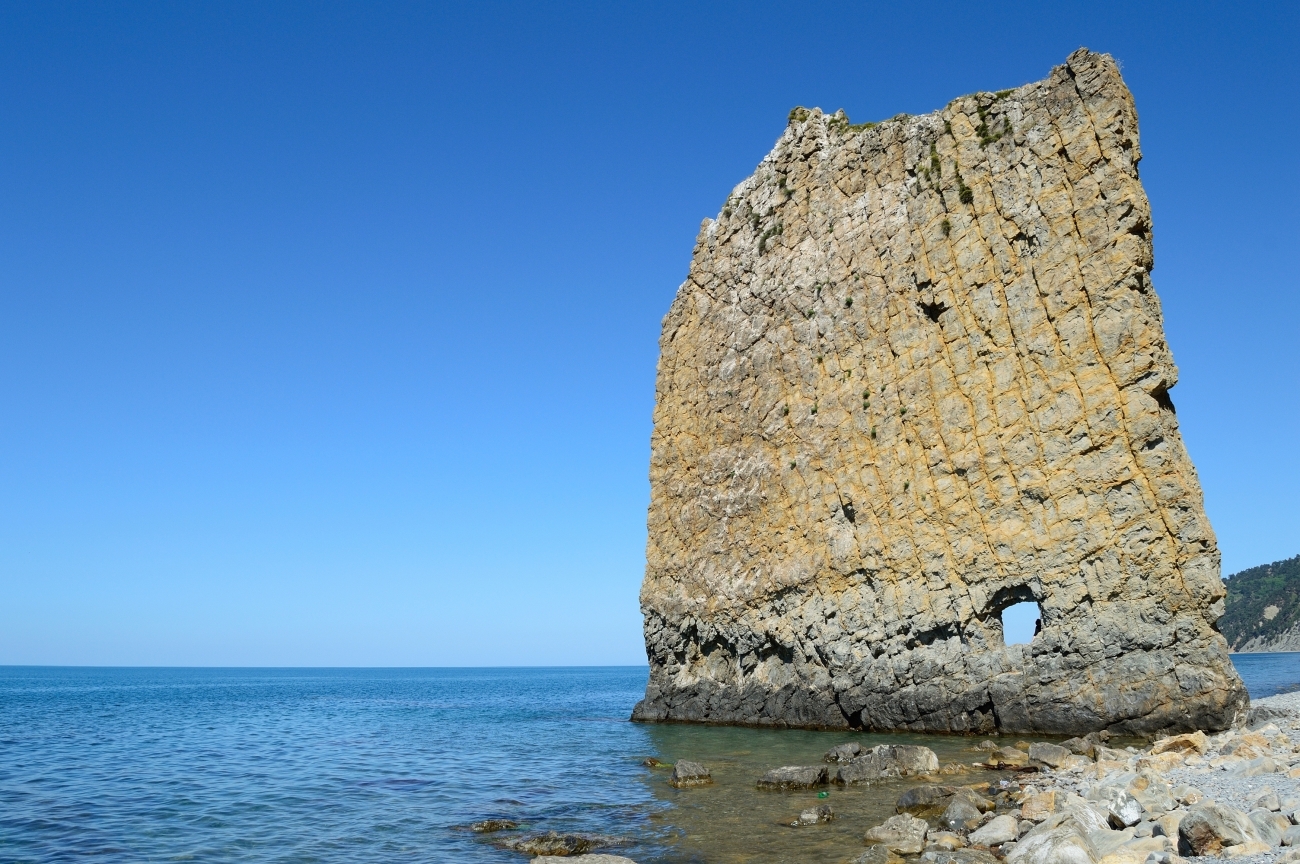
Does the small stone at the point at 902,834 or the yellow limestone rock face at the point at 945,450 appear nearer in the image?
the small stone at the point at 902,834

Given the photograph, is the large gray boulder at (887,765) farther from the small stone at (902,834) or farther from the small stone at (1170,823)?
Answer: the small stone at (1170,823)

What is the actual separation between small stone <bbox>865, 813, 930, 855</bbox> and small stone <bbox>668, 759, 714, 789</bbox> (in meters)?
6.87

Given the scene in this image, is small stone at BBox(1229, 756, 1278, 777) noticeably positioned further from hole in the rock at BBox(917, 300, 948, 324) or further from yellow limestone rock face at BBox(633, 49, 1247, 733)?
hole in the rock at BBox(917, 300, 948, 324)

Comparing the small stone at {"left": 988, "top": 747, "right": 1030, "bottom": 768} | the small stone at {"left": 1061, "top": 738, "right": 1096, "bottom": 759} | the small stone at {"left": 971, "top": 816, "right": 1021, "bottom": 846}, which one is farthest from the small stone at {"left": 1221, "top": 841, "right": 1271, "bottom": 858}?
the small stone at {"left": 1061, "top": 738, "right": 1096, "bottom": 759}

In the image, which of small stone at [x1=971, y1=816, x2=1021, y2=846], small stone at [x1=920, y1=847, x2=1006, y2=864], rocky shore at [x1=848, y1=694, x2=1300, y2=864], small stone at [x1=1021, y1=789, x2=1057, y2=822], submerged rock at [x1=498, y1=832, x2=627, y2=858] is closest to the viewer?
rocky shore at [x1=848, y1=694, x2=1300, y2=864]

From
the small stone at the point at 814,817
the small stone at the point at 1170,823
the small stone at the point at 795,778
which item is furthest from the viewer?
the small stone at the point at 795,778

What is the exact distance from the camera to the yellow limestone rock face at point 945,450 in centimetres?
2372

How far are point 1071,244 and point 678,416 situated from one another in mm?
17799

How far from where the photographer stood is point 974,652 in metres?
26.1

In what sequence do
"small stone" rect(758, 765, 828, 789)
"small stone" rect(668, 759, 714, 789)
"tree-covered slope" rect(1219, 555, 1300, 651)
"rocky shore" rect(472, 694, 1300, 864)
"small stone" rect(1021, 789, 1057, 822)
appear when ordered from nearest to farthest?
"rocky shore" rect(472, 694, 1300, 864)
"small stone" rect(1021, 789, 1057, 822)
"small stone" rect(758, 765, 828, 789)
"small stone" rect(668, 759, 714, 789)
"tree-covered slope" rect(1219, 555, 1300, 651)

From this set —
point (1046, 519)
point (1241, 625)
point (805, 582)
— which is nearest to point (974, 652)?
point (1046, 519)

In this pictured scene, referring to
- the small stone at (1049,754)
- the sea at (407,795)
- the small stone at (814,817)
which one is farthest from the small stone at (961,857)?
the small stone at (1049,754)

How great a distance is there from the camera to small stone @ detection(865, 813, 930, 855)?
521 inches

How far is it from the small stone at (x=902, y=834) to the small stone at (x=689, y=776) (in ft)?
22.6
